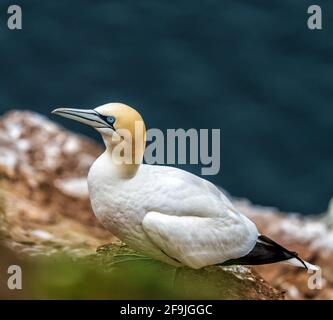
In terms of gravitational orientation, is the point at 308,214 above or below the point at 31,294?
above

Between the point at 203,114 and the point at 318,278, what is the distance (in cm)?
422

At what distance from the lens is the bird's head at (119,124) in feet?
22.7

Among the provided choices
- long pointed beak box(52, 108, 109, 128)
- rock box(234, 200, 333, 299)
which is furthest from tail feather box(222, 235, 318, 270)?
rock box(234, 200, 333, 299)

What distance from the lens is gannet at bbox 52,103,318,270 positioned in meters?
6.94

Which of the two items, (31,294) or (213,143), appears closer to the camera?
(31,294)

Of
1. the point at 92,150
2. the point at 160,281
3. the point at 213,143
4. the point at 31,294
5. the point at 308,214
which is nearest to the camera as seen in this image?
the point at 31,294

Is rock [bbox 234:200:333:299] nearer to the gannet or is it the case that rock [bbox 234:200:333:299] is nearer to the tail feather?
the tail feather

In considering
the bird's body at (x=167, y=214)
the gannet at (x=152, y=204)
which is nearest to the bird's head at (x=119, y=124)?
the gannet at (x=152, y=204)

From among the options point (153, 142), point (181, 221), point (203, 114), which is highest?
point (203, 114)

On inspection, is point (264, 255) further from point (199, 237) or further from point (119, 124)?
point (119, 124)

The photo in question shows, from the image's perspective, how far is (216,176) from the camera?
41.0 feet

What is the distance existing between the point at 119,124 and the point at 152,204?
1.75 ft

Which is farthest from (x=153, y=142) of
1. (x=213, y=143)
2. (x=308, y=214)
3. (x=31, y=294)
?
(x=308, y=214)

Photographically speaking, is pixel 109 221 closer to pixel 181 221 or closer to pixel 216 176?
pixel 181 221
